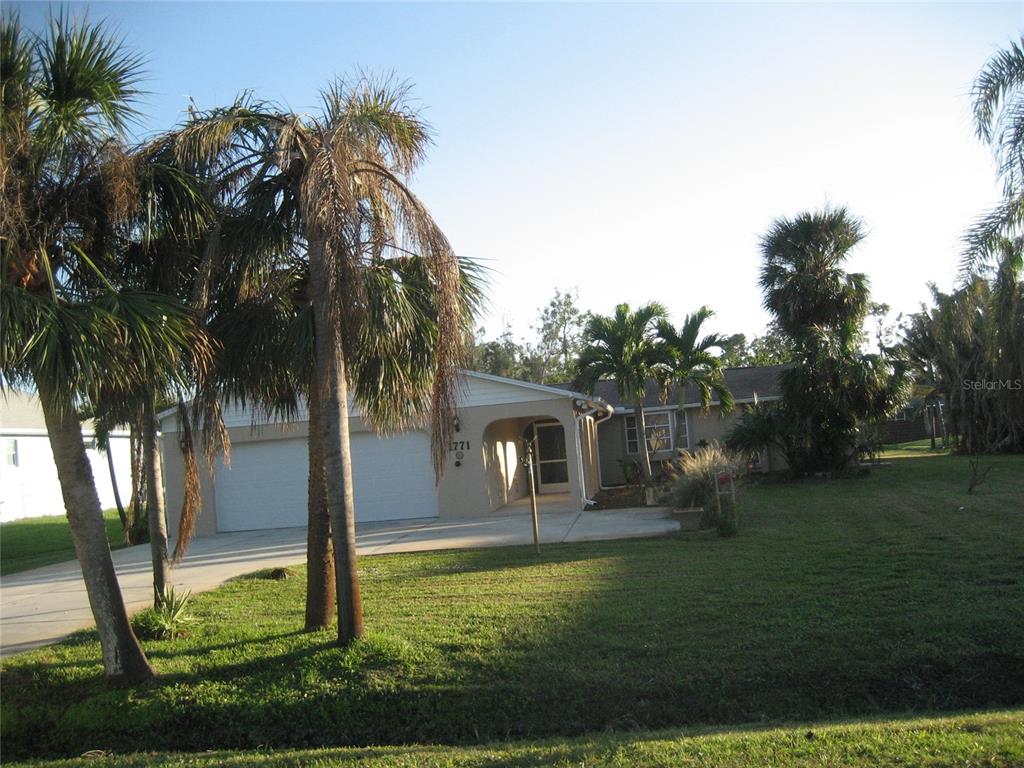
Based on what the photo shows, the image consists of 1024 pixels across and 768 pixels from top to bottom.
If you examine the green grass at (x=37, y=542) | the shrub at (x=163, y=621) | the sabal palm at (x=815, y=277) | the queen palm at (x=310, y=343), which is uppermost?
the sabal palm at (x=815, y=277)

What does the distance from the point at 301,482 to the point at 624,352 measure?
854 centimetres

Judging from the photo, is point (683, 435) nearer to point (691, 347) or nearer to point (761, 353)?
point (691, 347)

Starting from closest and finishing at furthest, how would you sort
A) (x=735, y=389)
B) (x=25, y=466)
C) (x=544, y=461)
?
1. (x=544, y=461)
2. (x=735, y=389)
3. (x=25, y=466)

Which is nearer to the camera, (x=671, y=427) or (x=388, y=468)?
(x=388, y=468)

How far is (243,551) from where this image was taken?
52.6ft

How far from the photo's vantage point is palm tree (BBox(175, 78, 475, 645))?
23.9 ft

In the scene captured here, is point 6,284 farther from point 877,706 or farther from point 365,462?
point 365,462

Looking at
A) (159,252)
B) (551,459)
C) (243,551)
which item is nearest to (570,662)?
(159,252)

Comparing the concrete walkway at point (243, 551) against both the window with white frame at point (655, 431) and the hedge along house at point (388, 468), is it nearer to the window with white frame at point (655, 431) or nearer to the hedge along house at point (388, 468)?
the hedge along house at point (388, 468)

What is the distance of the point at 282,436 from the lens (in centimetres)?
2003

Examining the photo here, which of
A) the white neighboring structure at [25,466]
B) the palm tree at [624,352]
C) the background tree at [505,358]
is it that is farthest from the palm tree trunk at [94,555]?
the background tree at [505,358]

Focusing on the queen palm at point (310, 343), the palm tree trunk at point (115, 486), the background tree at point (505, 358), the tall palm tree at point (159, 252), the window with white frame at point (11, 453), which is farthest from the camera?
the background tree at point (505, 358)

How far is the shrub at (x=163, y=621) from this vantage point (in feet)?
27.9

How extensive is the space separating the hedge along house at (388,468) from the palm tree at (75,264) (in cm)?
1189
